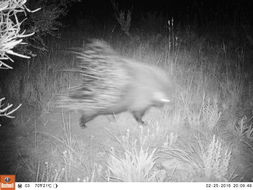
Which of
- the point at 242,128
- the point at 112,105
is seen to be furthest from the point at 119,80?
the point at 242,128

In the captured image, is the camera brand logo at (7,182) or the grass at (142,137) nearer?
the camera brand logo at (7,182)

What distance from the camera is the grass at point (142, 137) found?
6.08ft

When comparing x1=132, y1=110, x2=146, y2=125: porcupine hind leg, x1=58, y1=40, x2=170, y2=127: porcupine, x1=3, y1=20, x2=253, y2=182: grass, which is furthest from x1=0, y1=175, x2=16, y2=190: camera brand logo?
x1=132, y1=110, x2=146, y2=125: porcupine hind leg

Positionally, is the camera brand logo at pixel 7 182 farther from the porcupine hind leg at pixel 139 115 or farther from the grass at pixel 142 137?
the porcupine hind leg at pixel 139 115

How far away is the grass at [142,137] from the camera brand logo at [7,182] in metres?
0.19

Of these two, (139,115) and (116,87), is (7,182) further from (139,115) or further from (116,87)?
(139,115)

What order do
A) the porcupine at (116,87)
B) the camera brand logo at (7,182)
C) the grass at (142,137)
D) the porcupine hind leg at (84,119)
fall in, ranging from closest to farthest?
the camera brand logo at (7,182) → the grass at (142,137) → the porcupine at (116,87) → the porcupine hind leg at (84,119)

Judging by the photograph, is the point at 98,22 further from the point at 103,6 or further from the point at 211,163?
the point at 211,163

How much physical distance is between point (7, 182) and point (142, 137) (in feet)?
4.55

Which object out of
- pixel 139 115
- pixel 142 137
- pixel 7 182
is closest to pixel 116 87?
pixel 139 115

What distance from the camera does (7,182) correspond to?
63.9 inches

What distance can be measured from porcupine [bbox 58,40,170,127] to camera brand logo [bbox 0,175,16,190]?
3.55ft

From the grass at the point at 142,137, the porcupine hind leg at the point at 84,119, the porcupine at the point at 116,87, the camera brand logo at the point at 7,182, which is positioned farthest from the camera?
the porcupine hind leg at the point at 84,119

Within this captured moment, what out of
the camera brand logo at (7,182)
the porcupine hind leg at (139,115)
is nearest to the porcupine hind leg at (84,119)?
the porcupine hind leg at (139,115)
